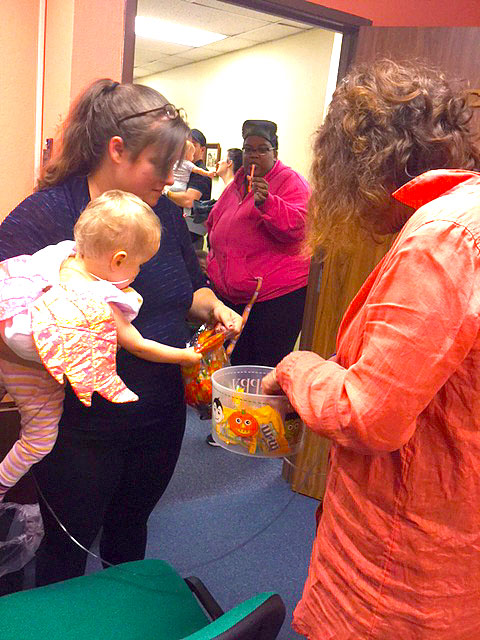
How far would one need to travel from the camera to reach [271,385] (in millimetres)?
892

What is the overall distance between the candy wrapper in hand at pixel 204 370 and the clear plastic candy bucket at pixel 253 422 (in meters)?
0.03

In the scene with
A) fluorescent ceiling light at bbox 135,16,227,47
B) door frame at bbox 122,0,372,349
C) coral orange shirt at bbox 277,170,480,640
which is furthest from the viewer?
fluorescent ceiling light at bbox 135,16,227,47

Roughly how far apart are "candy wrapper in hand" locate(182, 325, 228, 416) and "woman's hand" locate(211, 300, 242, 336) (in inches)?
1.2

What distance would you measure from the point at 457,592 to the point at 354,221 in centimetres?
56

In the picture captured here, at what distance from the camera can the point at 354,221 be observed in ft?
2.88

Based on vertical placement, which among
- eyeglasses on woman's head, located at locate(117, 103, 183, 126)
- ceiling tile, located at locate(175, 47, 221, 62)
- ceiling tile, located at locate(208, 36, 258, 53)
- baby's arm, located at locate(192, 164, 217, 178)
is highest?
ceiling tile, located at locate(208, 36, 258, 53)

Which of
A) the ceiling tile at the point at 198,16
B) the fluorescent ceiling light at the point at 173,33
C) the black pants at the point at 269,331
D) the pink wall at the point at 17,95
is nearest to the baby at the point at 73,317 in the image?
A: the black pants at the point at 269,331

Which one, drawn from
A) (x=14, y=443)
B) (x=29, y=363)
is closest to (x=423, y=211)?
(x=29, y=363)

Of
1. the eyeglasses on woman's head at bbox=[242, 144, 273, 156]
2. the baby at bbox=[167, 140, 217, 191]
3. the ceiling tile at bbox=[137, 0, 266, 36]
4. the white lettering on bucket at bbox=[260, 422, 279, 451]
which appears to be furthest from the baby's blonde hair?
the ceiling tile at bbox=[137, 0, 266, 36]

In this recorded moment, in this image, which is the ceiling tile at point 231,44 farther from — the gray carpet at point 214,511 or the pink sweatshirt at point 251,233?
the gray carpet at point 214,511

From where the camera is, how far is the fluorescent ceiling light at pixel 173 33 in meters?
4.67

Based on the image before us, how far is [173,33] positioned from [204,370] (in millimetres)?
4759

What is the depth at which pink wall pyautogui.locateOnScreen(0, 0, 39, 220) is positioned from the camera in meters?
1.94

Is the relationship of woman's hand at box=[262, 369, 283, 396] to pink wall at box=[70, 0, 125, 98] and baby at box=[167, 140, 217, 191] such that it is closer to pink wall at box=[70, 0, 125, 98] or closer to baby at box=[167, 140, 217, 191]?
baby at box=[167, 140, 217, 191]
